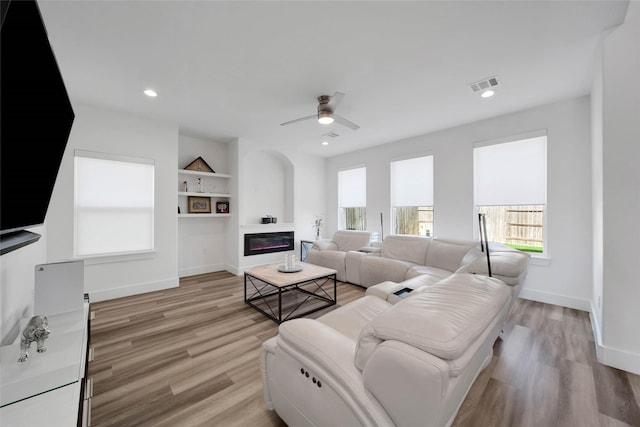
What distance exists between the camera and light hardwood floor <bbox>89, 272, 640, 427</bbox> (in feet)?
5.24

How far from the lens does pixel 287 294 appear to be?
12.6 ft

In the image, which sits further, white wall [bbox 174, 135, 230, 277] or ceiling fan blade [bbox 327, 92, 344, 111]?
white wall [bbox 174, 135, 230, 277]

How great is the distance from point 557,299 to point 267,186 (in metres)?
5.51

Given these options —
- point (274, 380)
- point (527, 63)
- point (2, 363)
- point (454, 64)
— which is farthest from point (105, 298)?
point (527, 63)

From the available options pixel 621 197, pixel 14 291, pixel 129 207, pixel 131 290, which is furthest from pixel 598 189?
pixel 131 290

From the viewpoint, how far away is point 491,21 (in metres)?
1.92

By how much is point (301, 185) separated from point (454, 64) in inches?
166

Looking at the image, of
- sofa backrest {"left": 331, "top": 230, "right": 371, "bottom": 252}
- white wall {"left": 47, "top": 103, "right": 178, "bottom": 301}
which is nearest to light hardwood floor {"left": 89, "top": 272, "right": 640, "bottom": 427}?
white wall {"left": 47, "top": 103, "right": 178, "bottom": 301}

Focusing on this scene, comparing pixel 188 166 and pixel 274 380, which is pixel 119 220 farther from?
pixel 274 380

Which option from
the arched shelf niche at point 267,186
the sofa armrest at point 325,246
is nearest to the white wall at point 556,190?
the sofa armrest at point 325,246

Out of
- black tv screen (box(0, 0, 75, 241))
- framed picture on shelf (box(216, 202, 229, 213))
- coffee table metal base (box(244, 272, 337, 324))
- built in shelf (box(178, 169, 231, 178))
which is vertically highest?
built in shelf (box(178, 169, 231, 178))

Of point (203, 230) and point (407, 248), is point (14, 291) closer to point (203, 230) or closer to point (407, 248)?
point (203, 230)

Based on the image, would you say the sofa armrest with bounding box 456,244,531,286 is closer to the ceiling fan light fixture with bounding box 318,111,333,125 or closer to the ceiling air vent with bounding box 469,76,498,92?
the ceiling air vent with bounding box 469,76,498,92

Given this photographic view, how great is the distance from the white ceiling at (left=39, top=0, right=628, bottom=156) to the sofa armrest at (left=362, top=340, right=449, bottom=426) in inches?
85.0
